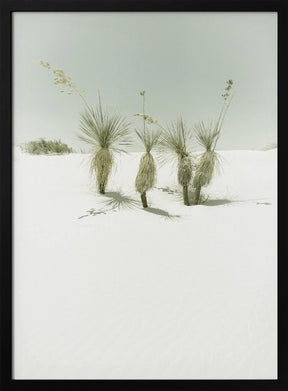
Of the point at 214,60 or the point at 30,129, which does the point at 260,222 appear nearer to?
the point at 214,60

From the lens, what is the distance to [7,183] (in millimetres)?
1105

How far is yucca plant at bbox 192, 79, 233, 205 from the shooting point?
3.58 ft

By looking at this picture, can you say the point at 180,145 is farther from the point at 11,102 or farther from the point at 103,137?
the point at 11,102

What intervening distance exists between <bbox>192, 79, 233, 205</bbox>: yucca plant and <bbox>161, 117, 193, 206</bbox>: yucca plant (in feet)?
0.11

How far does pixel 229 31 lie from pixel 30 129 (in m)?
0.86

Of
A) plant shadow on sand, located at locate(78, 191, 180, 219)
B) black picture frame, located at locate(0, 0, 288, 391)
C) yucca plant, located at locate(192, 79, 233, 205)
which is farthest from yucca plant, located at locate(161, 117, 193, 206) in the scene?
black picture frame, located at locate(0, 0, 288, 391)

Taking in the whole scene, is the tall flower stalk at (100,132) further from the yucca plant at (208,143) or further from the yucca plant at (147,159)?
the yucca plant at (208,143)

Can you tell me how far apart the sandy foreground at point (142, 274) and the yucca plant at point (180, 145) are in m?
0.05

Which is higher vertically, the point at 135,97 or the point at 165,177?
the point at 135,97

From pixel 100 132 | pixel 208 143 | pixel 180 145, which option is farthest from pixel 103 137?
pixel 208 143

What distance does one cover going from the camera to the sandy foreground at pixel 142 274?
1.07 m

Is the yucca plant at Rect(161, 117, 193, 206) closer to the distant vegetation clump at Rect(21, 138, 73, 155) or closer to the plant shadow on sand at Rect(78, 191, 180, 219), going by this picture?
the plant shadow on sand at Rect(78, 191, 180, 219)

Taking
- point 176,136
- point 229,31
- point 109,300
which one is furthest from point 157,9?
point 109,300

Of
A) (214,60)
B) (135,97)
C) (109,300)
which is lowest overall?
(109,300)
